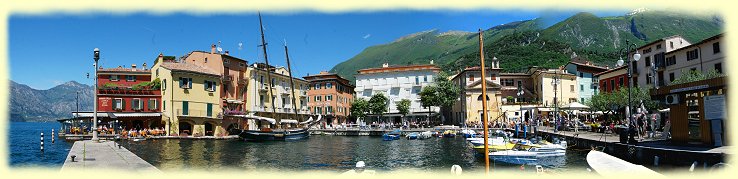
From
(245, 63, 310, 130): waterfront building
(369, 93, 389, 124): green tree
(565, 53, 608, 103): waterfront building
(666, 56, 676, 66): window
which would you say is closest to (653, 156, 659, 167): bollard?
(666, 56, 676, 66): window

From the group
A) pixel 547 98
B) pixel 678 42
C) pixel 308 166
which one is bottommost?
pixel 308 166

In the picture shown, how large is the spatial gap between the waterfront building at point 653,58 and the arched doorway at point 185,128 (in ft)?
166

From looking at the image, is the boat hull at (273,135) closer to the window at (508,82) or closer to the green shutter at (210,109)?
the green shutter at (210,109)

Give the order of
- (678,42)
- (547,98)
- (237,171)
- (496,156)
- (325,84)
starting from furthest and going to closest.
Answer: (325,84)
(547,98)
(678,42)
(496,156)
(237,171)

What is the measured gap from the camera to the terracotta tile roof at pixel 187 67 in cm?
5491

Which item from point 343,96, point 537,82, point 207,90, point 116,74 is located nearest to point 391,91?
point 343,96

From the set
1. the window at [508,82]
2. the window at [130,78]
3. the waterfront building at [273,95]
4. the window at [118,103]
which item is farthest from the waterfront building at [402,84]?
the window at [118,103]

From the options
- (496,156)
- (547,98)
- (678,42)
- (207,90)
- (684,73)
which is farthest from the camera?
(547,98)

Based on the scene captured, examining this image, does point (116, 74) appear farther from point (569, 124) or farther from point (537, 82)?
point (537, 82)

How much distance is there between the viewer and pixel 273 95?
237ft

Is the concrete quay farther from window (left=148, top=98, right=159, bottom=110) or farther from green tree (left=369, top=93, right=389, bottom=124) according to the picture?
green tree (left=369, top=93, right=389, bottom=124)

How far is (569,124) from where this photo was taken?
162ft

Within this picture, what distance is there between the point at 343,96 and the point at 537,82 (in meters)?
33.9

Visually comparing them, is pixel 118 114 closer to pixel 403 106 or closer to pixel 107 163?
pixel 107 163
